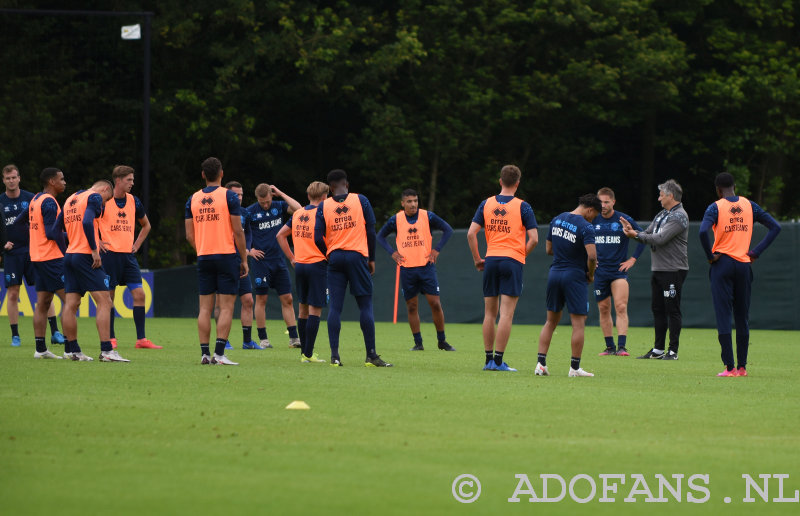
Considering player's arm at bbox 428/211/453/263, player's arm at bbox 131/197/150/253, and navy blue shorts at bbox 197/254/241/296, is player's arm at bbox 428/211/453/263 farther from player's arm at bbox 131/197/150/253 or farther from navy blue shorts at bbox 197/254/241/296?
navy blue shorts at bbox 197/254/241/296

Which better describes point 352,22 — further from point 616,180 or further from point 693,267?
point 693,267

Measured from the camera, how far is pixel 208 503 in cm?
567

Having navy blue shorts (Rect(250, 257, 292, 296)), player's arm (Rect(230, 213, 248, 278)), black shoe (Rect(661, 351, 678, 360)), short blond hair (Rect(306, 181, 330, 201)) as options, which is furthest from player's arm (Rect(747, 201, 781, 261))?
navy blue shorts (Rect(250, 257, 292, 296))

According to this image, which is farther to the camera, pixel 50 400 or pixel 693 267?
pixel 693 267

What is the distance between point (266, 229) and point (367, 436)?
31.9 feet

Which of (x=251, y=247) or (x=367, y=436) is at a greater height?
(x=251, y=247)

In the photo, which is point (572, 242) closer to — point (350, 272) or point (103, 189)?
point (350, 272)

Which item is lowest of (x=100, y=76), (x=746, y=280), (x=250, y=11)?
(x=746, y=280)

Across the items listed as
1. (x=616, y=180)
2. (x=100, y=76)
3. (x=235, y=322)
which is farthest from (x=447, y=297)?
(x=616, y=180)

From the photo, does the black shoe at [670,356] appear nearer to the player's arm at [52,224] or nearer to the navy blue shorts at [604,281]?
the navy blue shorts at [604,281]

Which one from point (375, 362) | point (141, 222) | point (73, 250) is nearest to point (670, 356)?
point (375, 362)

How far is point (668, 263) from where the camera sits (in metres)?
15.6

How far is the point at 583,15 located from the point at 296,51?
8.63m

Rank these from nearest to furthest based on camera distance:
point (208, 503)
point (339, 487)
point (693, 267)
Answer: point (208, 503)
point (339, 487)
point (693, 267)
